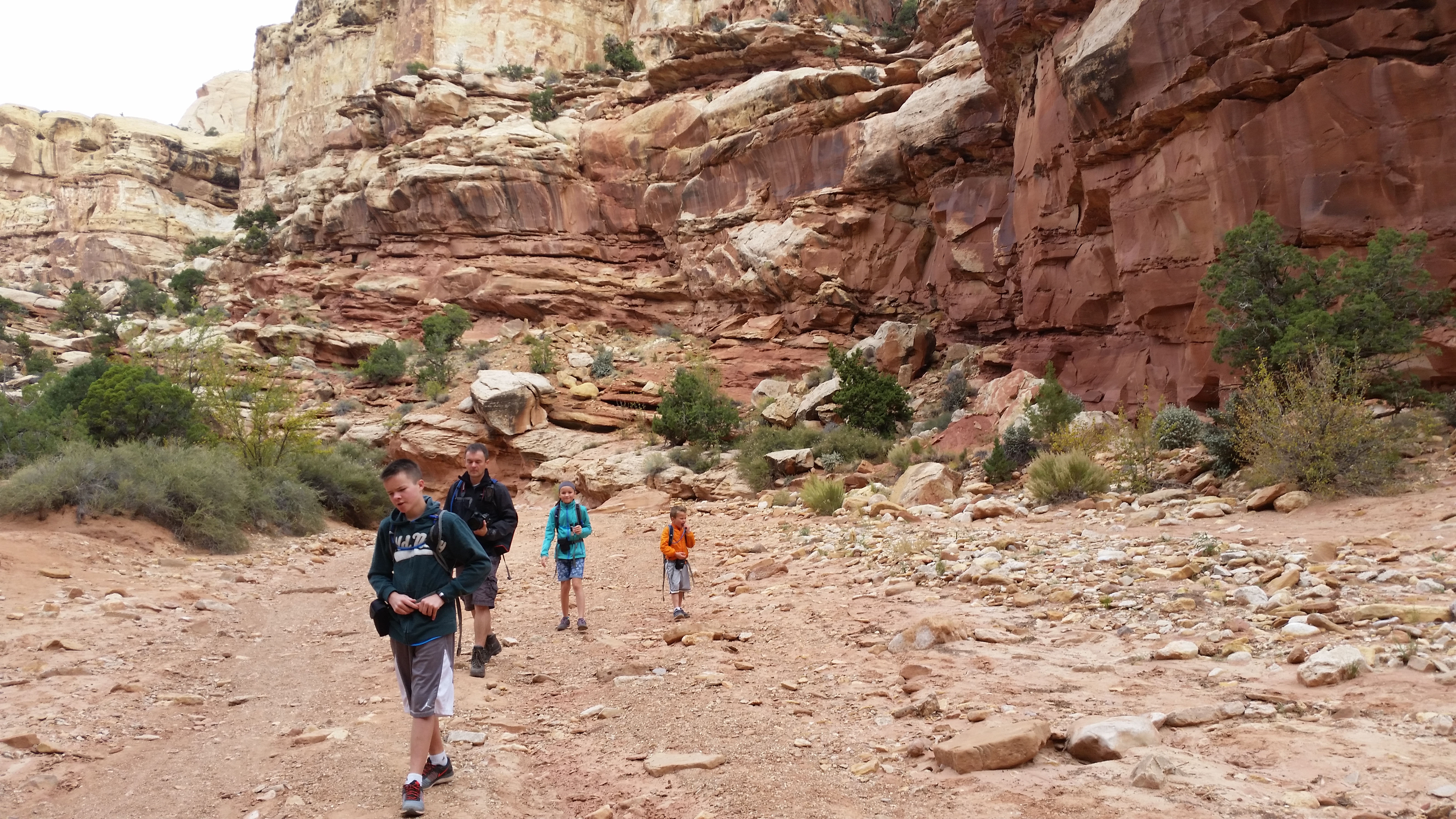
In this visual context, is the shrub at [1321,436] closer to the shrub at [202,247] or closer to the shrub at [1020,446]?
the shrub at [1020,446]

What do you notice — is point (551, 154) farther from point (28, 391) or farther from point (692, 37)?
point (28, 391)

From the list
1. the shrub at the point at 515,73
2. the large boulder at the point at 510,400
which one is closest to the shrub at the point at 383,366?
the large boulder at the point at 510,400

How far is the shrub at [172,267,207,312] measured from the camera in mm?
39344

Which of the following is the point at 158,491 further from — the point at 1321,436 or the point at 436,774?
the point at 1321,436

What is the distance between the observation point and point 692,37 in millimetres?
32031

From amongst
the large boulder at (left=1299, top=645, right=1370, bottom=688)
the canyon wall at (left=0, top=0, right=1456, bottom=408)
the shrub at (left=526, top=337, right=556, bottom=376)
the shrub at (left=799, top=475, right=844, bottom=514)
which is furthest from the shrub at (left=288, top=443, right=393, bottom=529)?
the large boulder at (left=1299, top=645, right=1370, bottom=688)

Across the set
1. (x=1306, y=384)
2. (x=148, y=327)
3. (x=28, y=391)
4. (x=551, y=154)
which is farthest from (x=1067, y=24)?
(x=148, y=327)

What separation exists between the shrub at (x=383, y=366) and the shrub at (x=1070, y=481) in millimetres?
23019

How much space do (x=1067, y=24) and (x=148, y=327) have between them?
35.1 meters

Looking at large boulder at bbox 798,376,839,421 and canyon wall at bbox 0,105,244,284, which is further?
canyon wall at bbox 0,105,244,284

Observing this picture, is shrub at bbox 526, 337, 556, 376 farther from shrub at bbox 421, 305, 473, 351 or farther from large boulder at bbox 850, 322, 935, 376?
large boulder at bbox 850, 322, 935, 376

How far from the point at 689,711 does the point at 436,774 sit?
153 centimetres

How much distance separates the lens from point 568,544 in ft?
25.9

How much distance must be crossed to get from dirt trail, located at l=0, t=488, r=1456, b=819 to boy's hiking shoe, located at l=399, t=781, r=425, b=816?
0.15 metres
